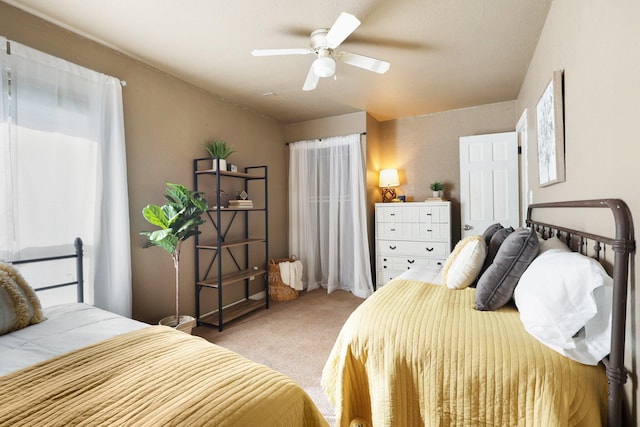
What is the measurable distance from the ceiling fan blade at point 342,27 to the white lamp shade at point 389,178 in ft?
8.74

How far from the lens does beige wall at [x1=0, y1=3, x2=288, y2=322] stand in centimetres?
228

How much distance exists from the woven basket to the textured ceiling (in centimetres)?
225

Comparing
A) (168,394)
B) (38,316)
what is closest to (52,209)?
(38,316)

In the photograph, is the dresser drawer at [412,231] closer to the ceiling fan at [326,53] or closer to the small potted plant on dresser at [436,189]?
the small potted plant on dresser at [436,189]

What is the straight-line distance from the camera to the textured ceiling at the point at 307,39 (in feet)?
6.64

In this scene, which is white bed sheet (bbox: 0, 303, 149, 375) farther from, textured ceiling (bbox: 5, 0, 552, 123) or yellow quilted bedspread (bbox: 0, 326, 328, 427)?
textured ceiling (bbox: 5, 0, 552, 123)

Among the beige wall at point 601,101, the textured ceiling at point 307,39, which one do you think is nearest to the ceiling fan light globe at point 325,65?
the textured ceiling at point 307,39

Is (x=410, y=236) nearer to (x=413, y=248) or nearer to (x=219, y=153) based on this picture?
(x=413, y=248)

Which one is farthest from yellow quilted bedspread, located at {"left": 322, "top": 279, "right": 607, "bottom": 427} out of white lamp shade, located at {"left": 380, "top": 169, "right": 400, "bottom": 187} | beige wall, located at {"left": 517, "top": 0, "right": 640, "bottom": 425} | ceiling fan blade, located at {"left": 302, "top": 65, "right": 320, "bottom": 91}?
white lamp shade, located at {"left": 380, "top": 169, "right": 400, "bottom": 187}

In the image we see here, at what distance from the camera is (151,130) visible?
288 cm

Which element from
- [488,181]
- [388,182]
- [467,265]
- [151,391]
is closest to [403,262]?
[388,182]

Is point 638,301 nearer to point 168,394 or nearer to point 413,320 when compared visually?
point 413,320

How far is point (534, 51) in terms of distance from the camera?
8.54 ft

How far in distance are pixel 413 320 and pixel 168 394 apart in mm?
1060
